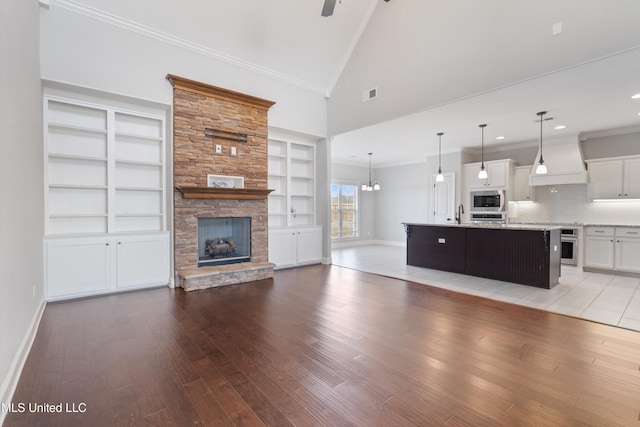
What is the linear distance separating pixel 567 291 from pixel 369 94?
4.63 meters

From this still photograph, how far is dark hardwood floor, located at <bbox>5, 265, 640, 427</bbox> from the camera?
69.2 inches

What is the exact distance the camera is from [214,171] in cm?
502

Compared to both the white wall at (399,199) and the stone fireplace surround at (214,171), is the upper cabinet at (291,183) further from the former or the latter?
the white wall at (399,199)

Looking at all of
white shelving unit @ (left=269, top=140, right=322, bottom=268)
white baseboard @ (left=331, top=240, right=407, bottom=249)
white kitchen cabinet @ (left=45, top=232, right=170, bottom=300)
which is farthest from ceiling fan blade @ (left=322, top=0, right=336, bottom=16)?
white baseboard @ (left=331, top=240, right=407, bottom=249)

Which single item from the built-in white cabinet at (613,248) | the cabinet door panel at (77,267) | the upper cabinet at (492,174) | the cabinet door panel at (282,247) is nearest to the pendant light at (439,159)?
the upper cabinet at (492,174)

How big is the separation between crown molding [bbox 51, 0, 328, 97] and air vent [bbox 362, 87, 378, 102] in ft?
4.11

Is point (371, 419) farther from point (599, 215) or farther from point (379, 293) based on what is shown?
point (599, 215)

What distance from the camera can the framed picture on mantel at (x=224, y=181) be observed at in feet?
16.4

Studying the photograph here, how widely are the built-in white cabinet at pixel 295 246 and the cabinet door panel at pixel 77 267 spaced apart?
2756 mm

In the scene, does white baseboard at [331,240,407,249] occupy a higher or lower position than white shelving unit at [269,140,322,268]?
lower

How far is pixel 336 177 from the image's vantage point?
32.8 ft

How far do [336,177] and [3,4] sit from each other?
8452mm

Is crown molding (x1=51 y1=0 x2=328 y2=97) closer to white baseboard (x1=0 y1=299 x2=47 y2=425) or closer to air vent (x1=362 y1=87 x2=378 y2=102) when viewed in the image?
air vent (x1=362 y1=87 x2=378 y2=102)

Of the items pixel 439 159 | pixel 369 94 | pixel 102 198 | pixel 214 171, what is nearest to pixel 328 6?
pixel 369 94
